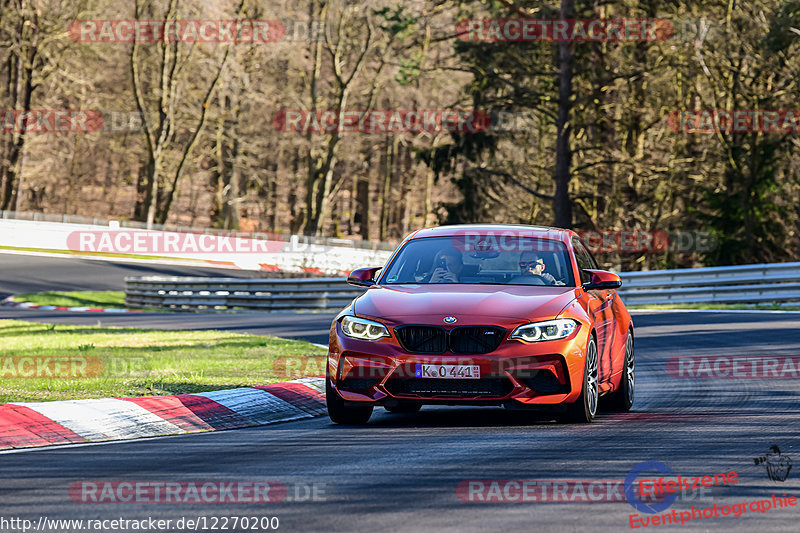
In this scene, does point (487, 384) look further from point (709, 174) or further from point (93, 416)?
point (709, 174)

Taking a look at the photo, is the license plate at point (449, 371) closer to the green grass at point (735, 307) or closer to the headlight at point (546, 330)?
the headlight at point (546, 330)

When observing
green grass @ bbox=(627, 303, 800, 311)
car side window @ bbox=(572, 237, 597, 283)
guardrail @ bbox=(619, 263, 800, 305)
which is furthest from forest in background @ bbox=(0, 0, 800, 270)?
car side window @ bbox=(572, 237, 597, 283)

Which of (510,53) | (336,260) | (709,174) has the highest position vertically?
(510,53)

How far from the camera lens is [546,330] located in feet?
27.9

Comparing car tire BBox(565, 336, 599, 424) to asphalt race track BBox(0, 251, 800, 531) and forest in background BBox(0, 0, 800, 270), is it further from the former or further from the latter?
forest in background BBox(0, 0, 800, 270)

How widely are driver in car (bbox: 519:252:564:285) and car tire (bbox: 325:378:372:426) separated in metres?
1.88

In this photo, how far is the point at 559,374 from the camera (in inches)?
332

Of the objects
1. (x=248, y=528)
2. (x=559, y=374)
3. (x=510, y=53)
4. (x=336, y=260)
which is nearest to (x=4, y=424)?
(x=248, y=528)

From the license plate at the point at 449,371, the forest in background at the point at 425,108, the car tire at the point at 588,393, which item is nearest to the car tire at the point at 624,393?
the car tire at the point at 588,393

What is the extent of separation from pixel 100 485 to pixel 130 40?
4977 cm

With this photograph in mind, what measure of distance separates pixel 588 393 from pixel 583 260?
6.63 ft

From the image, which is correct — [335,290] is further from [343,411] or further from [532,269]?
[343,411]

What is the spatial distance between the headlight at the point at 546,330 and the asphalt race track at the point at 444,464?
71cm

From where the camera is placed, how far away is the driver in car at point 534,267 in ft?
31.4
